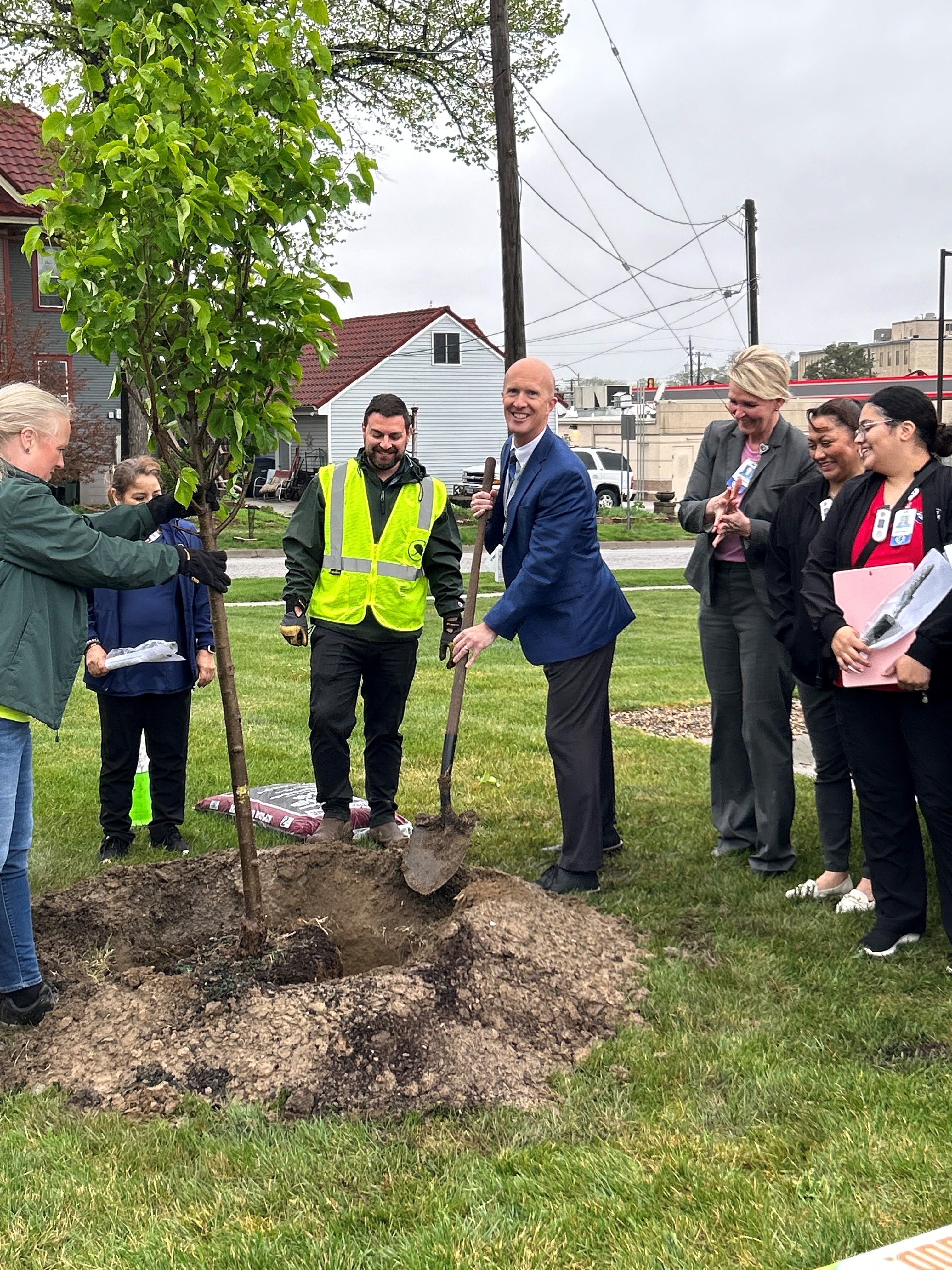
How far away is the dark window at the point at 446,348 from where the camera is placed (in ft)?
143

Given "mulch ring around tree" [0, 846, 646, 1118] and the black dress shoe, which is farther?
the black dress shoe

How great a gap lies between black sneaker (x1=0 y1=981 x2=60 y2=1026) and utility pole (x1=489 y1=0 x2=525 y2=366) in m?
11.5

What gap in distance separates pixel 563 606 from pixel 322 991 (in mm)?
2149

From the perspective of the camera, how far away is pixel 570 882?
555 cm

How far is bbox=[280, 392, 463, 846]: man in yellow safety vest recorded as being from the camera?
583 centimetres

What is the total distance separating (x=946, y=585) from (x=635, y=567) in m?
17.5

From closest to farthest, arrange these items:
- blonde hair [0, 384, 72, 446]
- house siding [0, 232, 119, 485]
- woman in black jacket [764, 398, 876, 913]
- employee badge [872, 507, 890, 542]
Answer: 1. blonde hair [0, 384, 72, 446]
2. employee badge [872, 507, 890, 542]
3. woman in black jacket [764, 398, 876, 913]
4. house siding [0, 232, 119, 485]

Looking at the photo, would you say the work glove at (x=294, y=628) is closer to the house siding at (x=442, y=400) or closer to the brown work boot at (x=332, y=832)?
the brown work boot at (x=332, y=832)

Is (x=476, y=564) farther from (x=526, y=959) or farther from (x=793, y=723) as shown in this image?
(x=793, y=723)

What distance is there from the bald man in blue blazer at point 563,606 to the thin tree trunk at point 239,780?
1.42m

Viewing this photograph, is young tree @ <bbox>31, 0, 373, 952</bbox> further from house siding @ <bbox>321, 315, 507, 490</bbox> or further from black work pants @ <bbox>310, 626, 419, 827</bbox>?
house siding @ <bbox>321, 315, 507, 490</bbox>

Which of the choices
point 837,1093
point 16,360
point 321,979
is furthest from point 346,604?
point 16,360

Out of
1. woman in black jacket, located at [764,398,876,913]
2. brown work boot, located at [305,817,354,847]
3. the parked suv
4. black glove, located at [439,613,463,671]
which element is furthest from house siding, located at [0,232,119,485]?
woman in black jacket, located at [764,398,876,913]

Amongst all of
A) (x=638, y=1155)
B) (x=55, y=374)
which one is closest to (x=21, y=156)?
(x=55, y=374)
